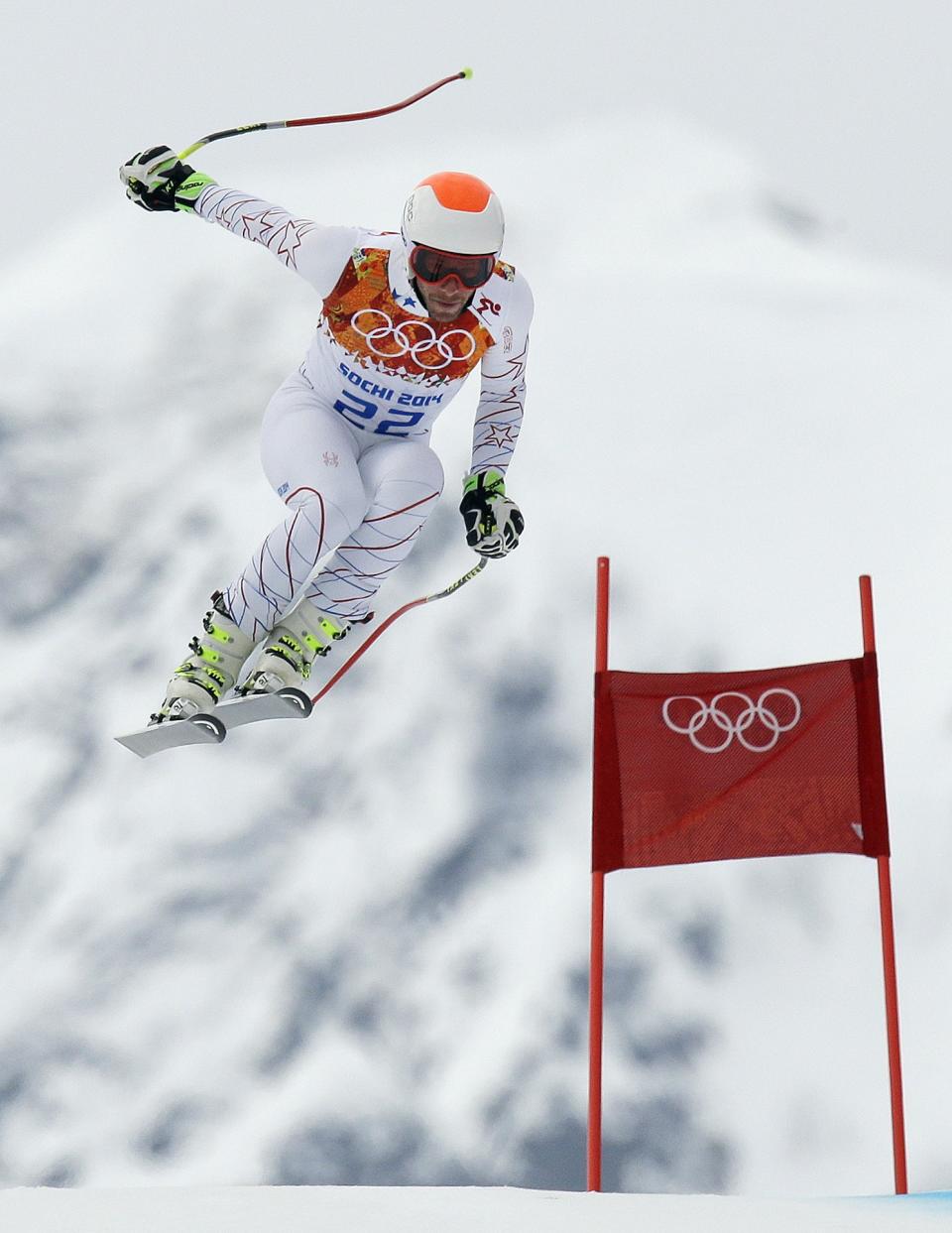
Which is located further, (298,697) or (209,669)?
(209,669)

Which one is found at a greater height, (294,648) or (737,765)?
(294,648)

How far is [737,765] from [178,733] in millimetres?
2420

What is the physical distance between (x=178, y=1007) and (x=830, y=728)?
724 inches

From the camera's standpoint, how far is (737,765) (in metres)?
7.23

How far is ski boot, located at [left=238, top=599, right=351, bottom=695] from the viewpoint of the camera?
6355 millimetres

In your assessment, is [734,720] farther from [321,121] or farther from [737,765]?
[321,121]

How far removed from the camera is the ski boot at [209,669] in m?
6.23

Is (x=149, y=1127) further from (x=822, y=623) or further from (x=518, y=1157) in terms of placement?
→ (x=822, y=623)

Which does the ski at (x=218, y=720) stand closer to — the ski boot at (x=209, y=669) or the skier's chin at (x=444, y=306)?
the ski boot at (x=209, y=669)

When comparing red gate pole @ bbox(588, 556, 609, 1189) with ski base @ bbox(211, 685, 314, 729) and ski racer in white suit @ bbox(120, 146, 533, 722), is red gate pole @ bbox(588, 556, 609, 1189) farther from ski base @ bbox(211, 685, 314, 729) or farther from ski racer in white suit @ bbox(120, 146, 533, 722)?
ski base @ bbox(211, 685, 314, 729)

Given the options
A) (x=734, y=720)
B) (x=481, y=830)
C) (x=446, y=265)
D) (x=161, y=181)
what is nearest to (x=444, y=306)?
(x=446, y=265)

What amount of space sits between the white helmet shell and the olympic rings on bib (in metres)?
0.31

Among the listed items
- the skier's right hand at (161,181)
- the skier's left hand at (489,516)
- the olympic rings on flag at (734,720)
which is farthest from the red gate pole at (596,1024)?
the skier's right hand at (161,181)

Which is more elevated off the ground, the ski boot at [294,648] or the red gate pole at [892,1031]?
the ski boot at [294,648]
